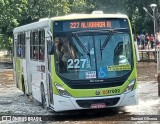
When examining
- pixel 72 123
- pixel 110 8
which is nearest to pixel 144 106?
pixel 72 123

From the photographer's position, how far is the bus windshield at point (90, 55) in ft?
42.2

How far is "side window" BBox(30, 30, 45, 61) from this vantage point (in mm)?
14684

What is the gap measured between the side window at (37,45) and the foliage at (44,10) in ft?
82.7

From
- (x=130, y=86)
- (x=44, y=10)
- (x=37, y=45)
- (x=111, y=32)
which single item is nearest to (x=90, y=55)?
(x=111, y=32)

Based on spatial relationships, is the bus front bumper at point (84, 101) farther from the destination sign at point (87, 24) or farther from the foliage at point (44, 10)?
the foliage at point (44, 10)

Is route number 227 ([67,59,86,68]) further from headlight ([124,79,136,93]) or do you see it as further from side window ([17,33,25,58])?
side window ([17,33,25,58])

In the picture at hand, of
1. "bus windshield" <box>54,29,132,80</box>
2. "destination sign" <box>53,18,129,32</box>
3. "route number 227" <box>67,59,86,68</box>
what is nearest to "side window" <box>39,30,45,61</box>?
"destination sign" <box>53,18,129,32</box>

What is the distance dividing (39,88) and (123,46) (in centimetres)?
393

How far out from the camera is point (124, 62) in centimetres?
1314

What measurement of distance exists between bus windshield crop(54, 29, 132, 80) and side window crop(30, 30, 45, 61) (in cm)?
167

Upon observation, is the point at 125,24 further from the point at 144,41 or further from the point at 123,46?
the point at 144,41

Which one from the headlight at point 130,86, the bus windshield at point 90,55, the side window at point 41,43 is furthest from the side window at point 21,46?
the headlight at point 130,86

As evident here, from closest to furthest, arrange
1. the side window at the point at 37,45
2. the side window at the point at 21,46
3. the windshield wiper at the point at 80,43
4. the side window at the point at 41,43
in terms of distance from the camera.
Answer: the windshield wiper at the point at 80,43 → the side window at the point at 41,43 → the side window at the point at 37,45 → the side window at the point at 21,46

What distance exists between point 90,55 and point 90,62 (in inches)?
7.8
